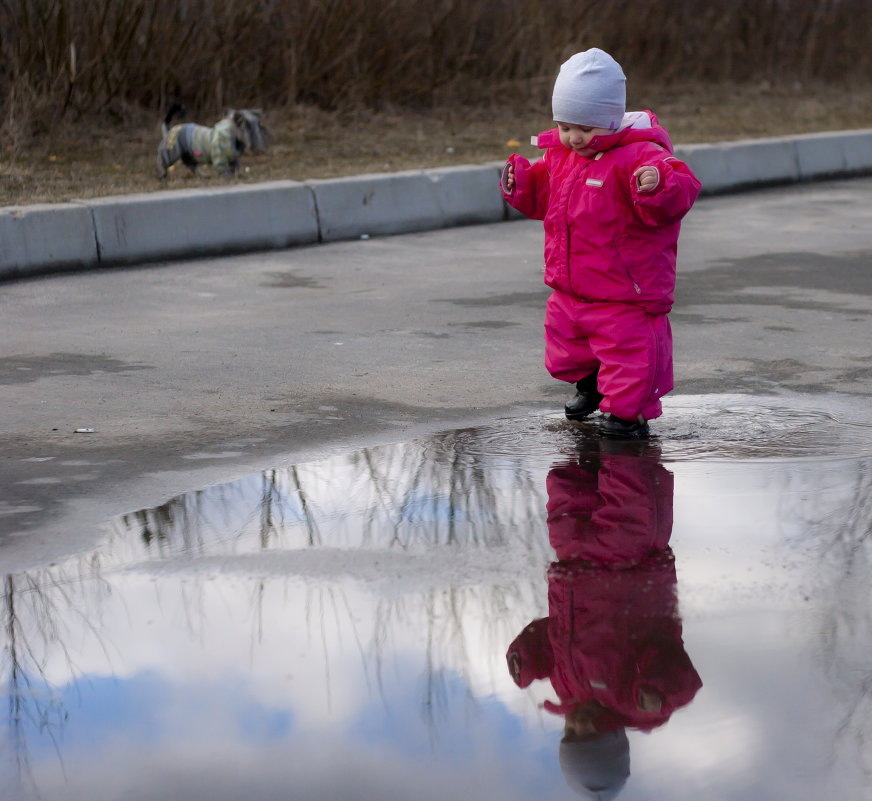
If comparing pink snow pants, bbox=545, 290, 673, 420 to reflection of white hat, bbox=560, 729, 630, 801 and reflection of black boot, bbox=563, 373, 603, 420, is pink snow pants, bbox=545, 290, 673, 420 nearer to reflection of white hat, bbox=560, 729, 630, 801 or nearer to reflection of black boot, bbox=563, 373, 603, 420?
reflection of black boot, bbox=563, 373, 603, 420

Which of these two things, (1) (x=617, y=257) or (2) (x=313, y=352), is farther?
(2) (x=313, y=352)

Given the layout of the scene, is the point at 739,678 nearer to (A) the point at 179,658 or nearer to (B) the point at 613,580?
(B) the point at 613,580

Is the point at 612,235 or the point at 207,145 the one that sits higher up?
the point at 612,235

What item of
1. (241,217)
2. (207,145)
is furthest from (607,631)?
(207,145)

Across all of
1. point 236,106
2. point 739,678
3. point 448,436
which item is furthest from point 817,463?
point 236,106

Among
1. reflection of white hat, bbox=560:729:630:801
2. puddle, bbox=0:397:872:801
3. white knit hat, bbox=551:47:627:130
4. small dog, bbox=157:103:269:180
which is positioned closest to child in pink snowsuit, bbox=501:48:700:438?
white knit hat, bbox=551:47:627:130

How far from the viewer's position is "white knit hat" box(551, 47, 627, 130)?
4.52m

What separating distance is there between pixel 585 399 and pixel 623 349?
1.01ft

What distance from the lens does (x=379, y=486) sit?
417 cm

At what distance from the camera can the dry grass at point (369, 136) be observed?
32.2 ft

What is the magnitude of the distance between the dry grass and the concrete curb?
1.51ft

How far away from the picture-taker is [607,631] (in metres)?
3.13

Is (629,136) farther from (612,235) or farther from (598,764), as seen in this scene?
(598,764)

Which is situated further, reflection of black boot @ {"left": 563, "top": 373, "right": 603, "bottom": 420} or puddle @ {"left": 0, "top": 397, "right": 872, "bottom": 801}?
reflection of black boot @ {"left": 563, "top": 373, "right": 603, "bottom": 420}
